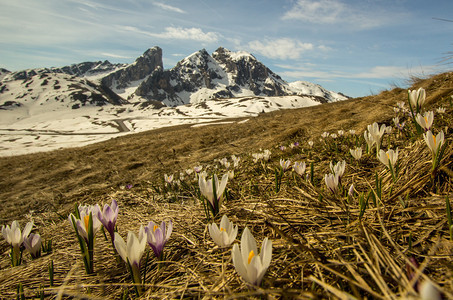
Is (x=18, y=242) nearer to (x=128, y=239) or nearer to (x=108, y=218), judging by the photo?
(x=108, y=218)

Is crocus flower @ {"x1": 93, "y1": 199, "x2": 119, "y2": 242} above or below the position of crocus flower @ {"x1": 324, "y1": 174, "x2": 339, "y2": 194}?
below

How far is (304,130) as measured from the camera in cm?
541

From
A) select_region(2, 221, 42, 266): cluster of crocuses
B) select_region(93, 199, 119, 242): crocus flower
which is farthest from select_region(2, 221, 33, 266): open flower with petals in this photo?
select_region(93, 199, 119, 242): crocus flower

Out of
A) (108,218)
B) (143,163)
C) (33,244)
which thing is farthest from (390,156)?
(143,163)

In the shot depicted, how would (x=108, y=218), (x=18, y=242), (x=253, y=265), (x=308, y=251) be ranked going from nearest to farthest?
(x=253, y=265)
(x=308, y=251)
(x=108, y=218)
(x=18, y=242)

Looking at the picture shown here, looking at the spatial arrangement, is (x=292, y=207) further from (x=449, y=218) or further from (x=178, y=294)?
(x=178, y=294)

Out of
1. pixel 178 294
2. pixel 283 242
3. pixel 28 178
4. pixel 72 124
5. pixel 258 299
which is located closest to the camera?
pixel 258 299

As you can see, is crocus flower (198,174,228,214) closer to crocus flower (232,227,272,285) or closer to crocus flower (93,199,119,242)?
crocus flower (93,199,119,242)

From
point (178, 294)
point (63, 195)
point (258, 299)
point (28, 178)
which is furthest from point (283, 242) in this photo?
point (28, 178)

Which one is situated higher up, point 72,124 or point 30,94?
point 30,94

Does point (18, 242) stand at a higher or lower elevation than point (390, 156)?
lower

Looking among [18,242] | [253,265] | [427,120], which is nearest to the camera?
[253,265]

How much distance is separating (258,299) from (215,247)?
367mm

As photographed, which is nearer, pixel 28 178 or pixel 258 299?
pixel 258 299
